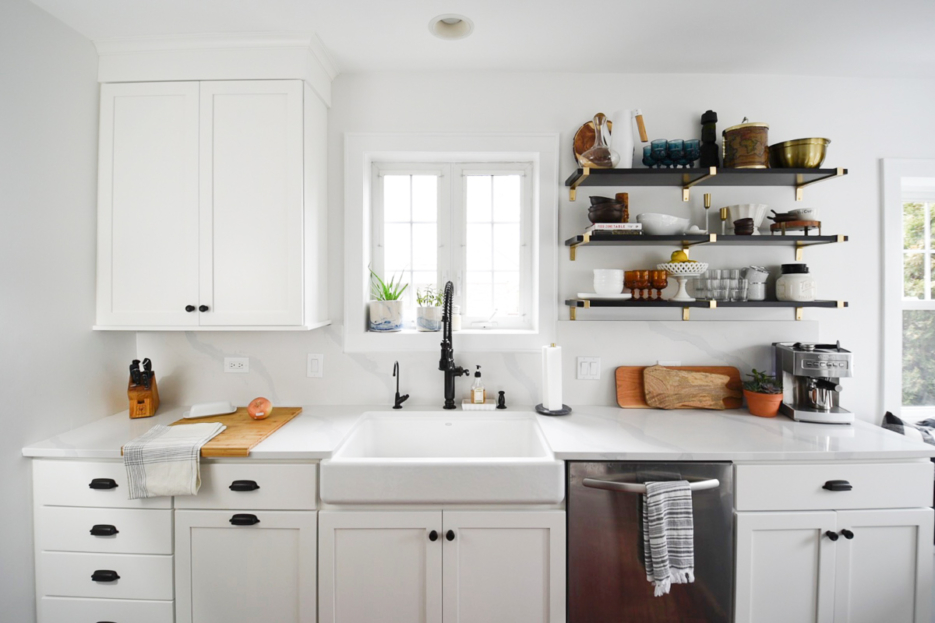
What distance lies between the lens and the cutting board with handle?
2051mm

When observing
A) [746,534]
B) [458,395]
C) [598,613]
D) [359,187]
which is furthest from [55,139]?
[746,534]

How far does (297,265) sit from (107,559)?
1.24 m

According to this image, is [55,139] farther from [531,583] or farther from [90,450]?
[531,583]

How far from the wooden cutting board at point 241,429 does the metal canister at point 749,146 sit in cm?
228

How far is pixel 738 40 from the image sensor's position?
1.80 metres

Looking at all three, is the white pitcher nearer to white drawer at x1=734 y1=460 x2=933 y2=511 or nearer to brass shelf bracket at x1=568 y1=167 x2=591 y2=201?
brass shelf bracket at x1=568 y1=167 x2=591 y2=201

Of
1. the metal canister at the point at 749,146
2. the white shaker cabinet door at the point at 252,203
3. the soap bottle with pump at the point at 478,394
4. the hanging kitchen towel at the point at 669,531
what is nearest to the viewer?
the hanging kitchen towel at the point at 669,531

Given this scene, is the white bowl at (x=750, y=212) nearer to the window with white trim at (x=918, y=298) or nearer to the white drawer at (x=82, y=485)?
the window with white trim at (x=918, y=298)

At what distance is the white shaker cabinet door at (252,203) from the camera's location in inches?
69.6

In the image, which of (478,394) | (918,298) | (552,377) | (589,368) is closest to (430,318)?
(478,394)

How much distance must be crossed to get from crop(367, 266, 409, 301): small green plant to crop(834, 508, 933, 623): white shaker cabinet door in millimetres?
1984

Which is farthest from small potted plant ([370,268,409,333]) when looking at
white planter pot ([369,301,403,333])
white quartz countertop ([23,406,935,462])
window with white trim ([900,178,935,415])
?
window with white trim ([900,178,935,415])

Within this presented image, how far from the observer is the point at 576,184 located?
2.02 m

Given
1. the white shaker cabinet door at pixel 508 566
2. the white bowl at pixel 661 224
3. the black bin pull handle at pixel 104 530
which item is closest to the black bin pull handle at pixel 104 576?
the black bin pull handle at pixel 104 530
